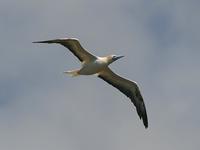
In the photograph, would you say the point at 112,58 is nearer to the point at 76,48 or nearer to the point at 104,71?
the point at 104,71

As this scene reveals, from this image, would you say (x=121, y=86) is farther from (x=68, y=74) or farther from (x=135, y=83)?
(x=68, y=74)

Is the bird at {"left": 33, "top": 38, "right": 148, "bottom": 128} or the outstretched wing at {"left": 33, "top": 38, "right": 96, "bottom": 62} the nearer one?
the outstretched wing at {"left": 33, "top": 38, "right": 96, "bottom": 62}

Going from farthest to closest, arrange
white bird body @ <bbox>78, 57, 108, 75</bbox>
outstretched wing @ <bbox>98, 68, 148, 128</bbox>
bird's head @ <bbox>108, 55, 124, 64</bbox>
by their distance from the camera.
→ outstretched wing @ <bbox>98, 68, 148, 128</bbox>
bird's head @ <bbox>108, 55, 124, 64</bbox>
white bird body @ <bbox>78, 57, 108, 75</bbox>

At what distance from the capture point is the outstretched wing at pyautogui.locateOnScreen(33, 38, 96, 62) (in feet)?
115

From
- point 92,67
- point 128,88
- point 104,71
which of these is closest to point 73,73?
point 92,67

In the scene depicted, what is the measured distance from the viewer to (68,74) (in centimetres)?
3612

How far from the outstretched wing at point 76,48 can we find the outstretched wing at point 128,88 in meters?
2.10

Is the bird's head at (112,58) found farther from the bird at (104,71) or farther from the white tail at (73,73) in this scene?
the white tail at (73,73)

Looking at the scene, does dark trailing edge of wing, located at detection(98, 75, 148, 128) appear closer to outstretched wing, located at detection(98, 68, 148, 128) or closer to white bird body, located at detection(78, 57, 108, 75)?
outstretched wing, located at detection(98, 68, 148, 128)

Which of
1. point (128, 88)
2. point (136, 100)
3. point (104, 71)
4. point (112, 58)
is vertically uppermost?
point (112, 58)

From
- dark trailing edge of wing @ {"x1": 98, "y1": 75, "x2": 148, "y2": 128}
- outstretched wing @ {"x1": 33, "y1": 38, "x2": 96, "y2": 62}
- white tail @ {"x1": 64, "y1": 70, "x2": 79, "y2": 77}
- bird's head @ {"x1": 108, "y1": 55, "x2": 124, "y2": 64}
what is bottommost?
dark trailing edge of wing @ {"x1": 98, "y1": 75, "x2": 148, "y2": 128}

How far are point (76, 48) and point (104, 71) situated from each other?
2893 mm

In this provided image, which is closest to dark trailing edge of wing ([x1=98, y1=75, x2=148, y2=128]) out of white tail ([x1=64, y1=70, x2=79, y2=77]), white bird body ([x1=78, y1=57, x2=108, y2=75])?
white bird body ([x1=78, y1=57, x2=108, y2=75])

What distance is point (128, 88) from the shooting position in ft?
126
